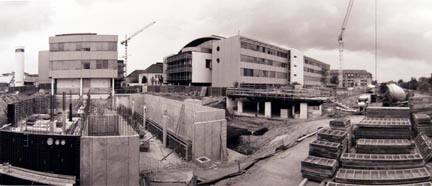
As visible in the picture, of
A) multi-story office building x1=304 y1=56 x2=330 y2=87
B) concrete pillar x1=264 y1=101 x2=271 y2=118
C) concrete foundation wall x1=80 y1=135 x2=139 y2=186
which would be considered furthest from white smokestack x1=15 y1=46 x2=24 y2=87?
multi-story office building x1=304 y1=56 x2=330 y2=87

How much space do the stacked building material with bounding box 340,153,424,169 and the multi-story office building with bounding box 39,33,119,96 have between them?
37.6m

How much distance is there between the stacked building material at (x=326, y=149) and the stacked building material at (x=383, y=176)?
140cm

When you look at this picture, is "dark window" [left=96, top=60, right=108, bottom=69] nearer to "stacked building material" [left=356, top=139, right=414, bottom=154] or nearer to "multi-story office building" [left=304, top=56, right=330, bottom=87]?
"stacked building material" [left=356, top=139, right=414, bottom=154]

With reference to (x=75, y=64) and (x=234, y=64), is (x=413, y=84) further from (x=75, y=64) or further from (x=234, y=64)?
(x=75, y=64)

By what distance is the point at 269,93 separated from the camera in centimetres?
3634

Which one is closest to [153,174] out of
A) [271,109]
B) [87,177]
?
[87,177]

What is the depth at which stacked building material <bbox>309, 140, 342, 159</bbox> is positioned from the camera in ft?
42.1

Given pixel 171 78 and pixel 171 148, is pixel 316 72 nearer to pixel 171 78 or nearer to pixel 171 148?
pixel 171 78

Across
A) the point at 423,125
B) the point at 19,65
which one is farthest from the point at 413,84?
the point at 19,65

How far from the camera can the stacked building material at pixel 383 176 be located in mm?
10430

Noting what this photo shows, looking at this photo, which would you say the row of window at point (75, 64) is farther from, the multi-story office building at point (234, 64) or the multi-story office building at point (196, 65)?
the multi-story office building at point (234, 64)

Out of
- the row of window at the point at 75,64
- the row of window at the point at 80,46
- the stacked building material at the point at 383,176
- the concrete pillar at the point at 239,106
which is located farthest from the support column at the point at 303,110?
the row of window at the point at 75,64

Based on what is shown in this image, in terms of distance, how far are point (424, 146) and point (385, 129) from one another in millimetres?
1916

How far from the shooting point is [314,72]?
96.0 m
